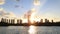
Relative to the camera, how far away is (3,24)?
19925 centimetres

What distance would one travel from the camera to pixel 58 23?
195m

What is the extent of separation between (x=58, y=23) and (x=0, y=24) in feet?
185

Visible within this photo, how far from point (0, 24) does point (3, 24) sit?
10.2 feet

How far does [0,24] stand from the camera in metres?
198

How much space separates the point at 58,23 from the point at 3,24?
2114 inches

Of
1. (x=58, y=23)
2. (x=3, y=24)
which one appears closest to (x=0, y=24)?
(x=3, y=24)

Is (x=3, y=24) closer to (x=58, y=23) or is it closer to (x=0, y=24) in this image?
(x=0, y=24)
